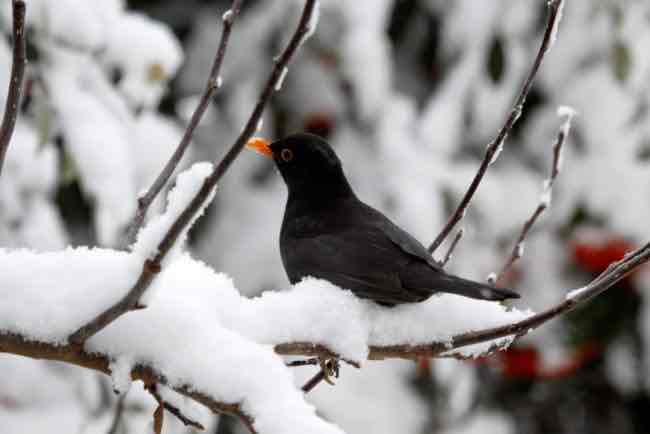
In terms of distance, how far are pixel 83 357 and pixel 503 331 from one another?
771mm

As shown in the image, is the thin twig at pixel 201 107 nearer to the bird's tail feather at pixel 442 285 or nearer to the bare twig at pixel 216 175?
the bare twig at pixel 216 175

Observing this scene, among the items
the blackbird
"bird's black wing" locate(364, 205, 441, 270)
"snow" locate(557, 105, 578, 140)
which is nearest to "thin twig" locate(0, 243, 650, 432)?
the blackbird

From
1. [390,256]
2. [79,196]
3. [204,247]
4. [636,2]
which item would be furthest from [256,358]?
[636,2]

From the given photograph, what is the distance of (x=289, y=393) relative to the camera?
156 cm

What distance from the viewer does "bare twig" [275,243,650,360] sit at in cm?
178

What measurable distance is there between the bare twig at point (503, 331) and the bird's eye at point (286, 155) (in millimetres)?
1509

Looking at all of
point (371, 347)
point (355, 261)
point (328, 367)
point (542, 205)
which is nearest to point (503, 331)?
point (371, 347)

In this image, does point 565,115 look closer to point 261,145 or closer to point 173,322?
point 173,322

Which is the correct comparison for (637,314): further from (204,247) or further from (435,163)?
(204,247)

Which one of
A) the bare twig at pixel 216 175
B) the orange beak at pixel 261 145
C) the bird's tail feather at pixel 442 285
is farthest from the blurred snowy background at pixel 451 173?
the bare twig at pixel 216 175

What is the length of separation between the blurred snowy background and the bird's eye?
3.73 feet

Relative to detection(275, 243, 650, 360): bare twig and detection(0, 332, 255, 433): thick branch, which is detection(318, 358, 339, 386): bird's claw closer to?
detection(275, 243, 650, 360): bare twig

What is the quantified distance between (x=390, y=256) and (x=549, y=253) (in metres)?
3.50

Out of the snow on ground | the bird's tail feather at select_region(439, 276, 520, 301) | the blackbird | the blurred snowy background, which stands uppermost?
the blurred snowy background
